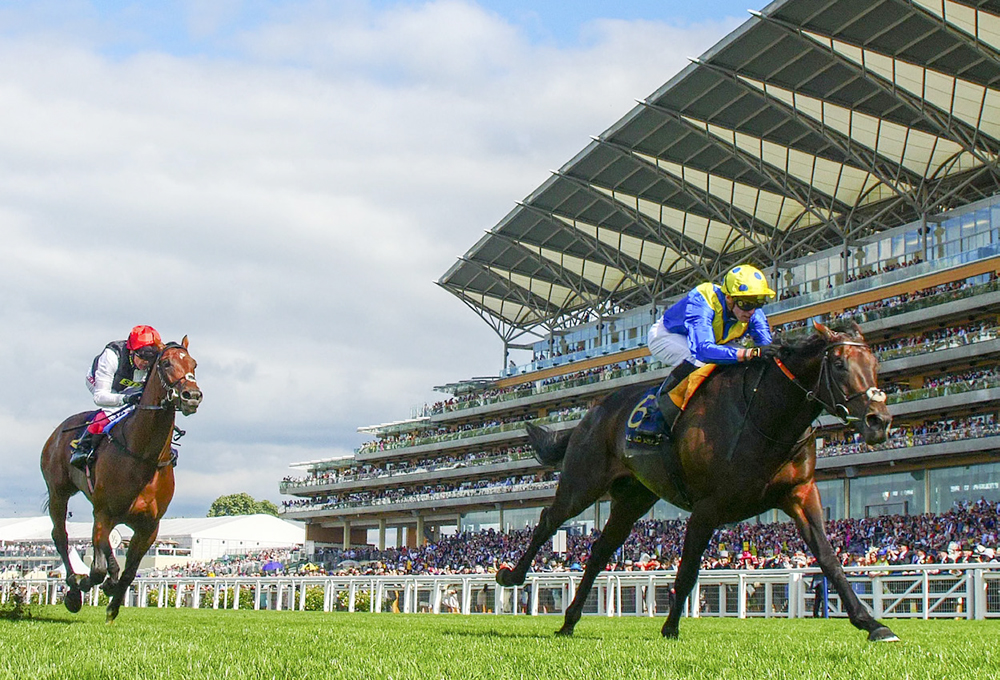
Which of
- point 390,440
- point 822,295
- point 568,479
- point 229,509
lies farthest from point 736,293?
point 229,509

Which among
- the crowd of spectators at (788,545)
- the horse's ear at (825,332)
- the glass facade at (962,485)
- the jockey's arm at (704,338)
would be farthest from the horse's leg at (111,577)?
the glass facade at (962,485)

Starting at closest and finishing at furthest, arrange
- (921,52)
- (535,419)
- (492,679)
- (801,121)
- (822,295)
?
(492,679) → (921,52) → (801,121) → (822,295) → (535,419)

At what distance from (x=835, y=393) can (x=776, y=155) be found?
41.1 meters

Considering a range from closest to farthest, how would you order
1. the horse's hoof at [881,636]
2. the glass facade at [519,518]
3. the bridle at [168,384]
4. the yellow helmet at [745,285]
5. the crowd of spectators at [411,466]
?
the horse's hoof at [881,636] < the yellow helmet at [745,285] < the bridle at [168,384] < the glass facade at [519,518] < the crowd of spectators at [411,466]

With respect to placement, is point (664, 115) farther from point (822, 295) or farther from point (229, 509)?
point (229, 509)

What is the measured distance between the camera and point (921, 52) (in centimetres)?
3666

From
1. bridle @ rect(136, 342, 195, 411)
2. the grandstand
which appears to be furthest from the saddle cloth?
the grandstand

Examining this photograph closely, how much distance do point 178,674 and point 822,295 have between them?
4766 centimetres

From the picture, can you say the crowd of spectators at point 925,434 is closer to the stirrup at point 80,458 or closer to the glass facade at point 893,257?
the glass facade at point 893,257

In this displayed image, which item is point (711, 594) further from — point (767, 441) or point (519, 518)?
point (519, 518)

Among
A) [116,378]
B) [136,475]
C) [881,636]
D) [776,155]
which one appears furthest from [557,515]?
[776,155]

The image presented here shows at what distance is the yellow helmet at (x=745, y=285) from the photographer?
8.00 meters

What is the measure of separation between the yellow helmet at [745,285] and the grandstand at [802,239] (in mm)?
18135

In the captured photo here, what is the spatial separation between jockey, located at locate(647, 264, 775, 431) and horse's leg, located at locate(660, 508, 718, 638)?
33.1 inches
